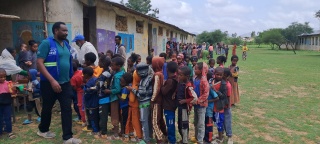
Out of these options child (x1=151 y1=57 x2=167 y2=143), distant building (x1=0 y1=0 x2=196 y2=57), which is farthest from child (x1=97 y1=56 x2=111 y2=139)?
distant building (x1=0 y1=0 x2=196 y2=57)

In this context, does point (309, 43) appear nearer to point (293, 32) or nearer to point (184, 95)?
point (293, 32)

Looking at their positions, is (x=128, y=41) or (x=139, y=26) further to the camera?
(x=139, y=26)

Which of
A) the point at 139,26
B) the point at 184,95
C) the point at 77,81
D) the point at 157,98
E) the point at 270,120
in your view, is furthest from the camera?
the point at 139,26

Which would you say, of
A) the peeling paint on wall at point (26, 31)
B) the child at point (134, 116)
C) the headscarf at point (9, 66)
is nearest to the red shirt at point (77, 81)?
the child at point (134, 116)

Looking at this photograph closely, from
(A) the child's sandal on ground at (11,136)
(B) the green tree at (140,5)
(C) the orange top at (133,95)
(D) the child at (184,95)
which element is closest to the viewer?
(D) the child at (184,95)

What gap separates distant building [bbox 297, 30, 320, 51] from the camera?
150ft

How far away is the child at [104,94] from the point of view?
4.25m

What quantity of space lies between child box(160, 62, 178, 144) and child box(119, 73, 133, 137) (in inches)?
22.1

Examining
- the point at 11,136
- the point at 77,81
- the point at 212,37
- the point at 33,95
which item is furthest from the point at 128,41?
the point at 212,37

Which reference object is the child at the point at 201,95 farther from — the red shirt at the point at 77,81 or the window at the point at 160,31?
the window at the point at 160,31

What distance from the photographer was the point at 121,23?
1091cm

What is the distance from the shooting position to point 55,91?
363cm

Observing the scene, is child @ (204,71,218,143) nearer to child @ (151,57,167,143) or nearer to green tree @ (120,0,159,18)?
child @ (151,57,167,143)

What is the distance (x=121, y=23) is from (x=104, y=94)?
23.1 feet
